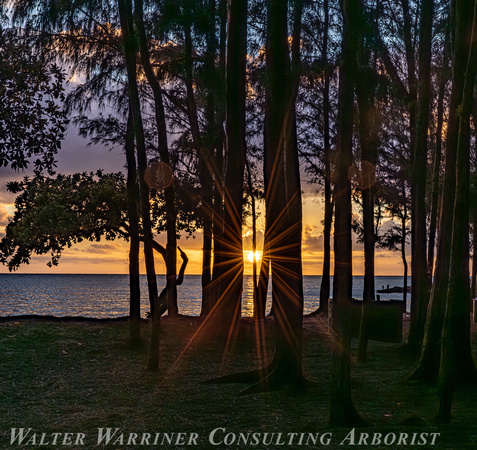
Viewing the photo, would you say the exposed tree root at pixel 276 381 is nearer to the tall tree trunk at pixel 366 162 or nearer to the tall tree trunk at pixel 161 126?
the tall tree trunk at pixel 366 162

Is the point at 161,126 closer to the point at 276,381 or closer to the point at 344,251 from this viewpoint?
the point at 276,381

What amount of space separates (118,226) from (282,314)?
11647mm

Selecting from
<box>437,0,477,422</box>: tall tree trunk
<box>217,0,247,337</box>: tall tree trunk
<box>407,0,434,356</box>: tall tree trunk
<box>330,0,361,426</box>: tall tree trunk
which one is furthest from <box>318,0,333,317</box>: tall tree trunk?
<box>437,0,477,422</box>: tall tree trunk

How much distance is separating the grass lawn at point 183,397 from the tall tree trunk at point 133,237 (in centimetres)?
64

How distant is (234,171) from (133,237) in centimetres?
327

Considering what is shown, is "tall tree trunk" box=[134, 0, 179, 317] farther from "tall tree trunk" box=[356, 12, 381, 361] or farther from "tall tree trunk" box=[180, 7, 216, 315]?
"tall tree trunk" box=[356, 12, 381, 361]

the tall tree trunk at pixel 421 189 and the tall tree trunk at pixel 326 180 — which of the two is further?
the tall tree trunk at pixel 326 180

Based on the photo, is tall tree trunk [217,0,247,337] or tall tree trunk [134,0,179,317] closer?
tall tree trunk [134,0,179,317]

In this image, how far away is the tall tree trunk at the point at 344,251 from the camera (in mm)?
7680

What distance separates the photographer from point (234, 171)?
48.1 ft

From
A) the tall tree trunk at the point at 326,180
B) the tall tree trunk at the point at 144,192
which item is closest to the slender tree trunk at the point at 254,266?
the tall tree trunk at the point at 326,180

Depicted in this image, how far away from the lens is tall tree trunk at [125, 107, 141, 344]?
15430mm

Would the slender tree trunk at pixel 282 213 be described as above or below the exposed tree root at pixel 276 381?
above

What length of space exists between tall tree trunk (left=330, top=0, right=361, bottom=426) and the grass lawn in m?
0.40
